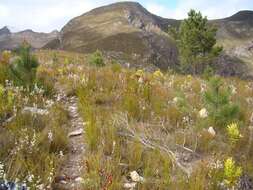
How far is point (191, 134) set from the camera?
5.00 meters

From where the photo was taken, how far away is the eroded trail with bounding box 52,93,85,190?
3.74m

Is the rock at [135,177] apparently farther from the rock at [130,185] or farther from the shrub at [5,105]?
the shrub at [5,105]

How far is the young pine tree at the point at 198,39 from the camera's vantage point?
35625mm

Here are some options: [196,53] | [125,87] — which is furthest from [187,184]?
[196,53]

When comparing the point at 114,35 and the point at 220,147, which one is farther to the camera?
the point at 114,35

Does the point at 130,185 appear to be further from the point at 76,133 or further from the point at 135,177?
the point at 76,133

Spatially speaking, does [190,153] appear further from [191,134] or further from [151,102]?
[151,102]

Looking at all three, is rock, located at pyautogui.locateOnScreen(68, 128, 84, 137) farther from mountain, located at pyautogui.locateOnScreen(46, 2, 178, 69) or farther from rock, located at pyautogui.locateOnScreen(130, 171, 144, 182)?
mountain, located at pyautogui.locateOnScreen(46, 2, 178, 69)

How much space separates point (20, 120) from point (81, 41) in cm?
16152

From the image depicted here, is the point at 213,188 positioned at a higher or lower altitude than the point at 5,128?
lower

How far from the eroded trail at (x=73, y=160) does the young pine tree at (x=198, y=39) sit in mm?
30776

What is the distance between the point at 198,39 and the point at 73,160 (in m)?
33.7

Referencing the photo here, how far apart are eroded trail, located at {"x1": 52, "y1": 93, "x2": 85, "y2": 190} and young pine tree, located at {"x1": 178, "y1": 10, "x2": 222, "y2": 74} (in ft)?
101

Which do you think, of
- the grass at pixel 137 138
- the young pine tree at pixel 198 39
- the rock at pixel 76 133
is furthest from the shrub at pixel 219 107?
the young pine tree at pixel 198 39
